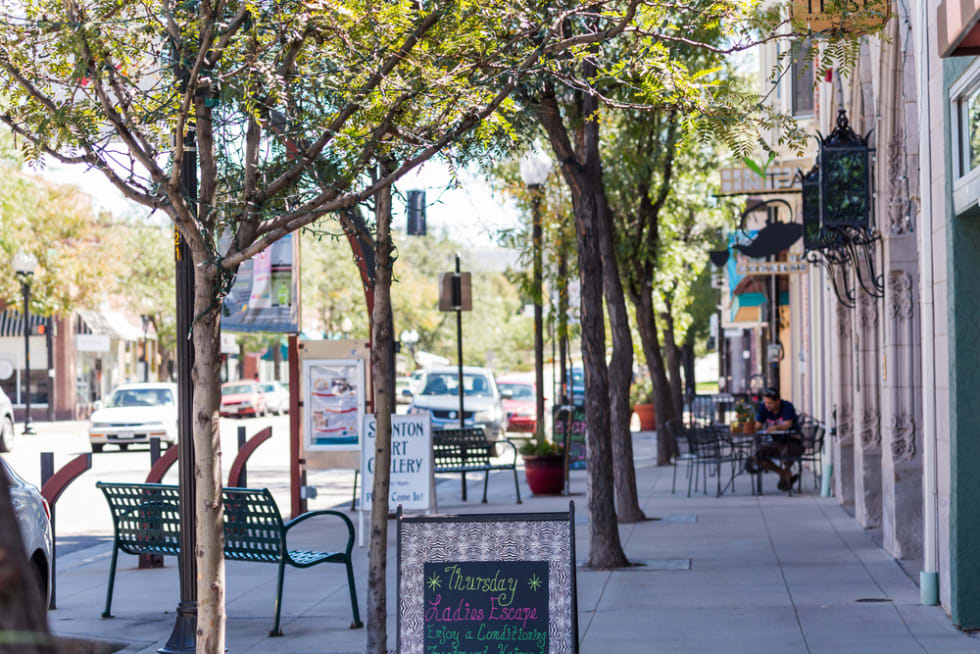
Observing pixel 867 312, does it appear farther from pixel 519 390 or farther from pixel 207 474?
pixel 519 390

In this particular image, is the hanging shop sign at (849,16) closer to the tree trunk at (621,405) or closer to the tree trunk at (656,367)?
the tree trunk at (621,405)

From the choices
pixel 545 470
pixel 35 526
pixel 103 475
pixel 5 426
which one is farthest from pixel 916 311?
pixel 5 426

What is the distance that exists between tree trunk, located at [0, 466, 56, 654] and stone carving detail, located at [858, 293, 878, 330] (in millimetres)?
11735

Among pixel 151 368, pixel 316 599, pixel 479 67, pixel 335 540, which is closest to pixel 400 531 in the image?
→ pixel 479 67

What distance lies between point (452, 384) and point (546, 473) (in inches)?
477

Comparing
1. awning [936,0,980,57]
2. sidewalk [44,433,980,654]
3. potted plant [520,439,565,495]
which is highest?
awning [936,0,980,57]

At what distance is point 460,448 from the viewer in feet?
55.0

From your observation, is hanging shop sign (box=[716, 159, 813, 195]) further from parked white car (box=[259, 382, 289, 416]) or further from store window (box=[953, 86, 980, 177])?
parked white car (box=[259, 382, 289, 416])

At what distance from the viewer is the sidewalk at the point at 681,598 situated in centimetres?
783

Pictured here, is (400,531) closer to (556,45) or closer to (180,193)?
(180,193)

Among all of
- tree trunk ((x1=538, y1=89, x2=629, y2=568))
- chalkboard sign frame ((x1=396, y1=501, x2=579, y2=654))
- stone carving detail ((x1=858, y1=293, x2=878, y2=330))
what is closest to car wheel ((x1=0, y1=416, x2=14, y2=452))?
tree trunk ((x1=538, y1=89, x2=629, y2=568))

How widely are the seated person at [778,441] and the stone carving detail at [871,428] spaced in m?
4.01

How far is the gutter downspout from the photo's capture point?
8.34 m

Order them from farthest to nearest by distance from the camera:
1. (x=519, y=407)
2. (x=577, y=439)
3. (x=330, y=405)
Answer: (x=519, y=407) < (x=577, y=439) < (x=330, y=405)
